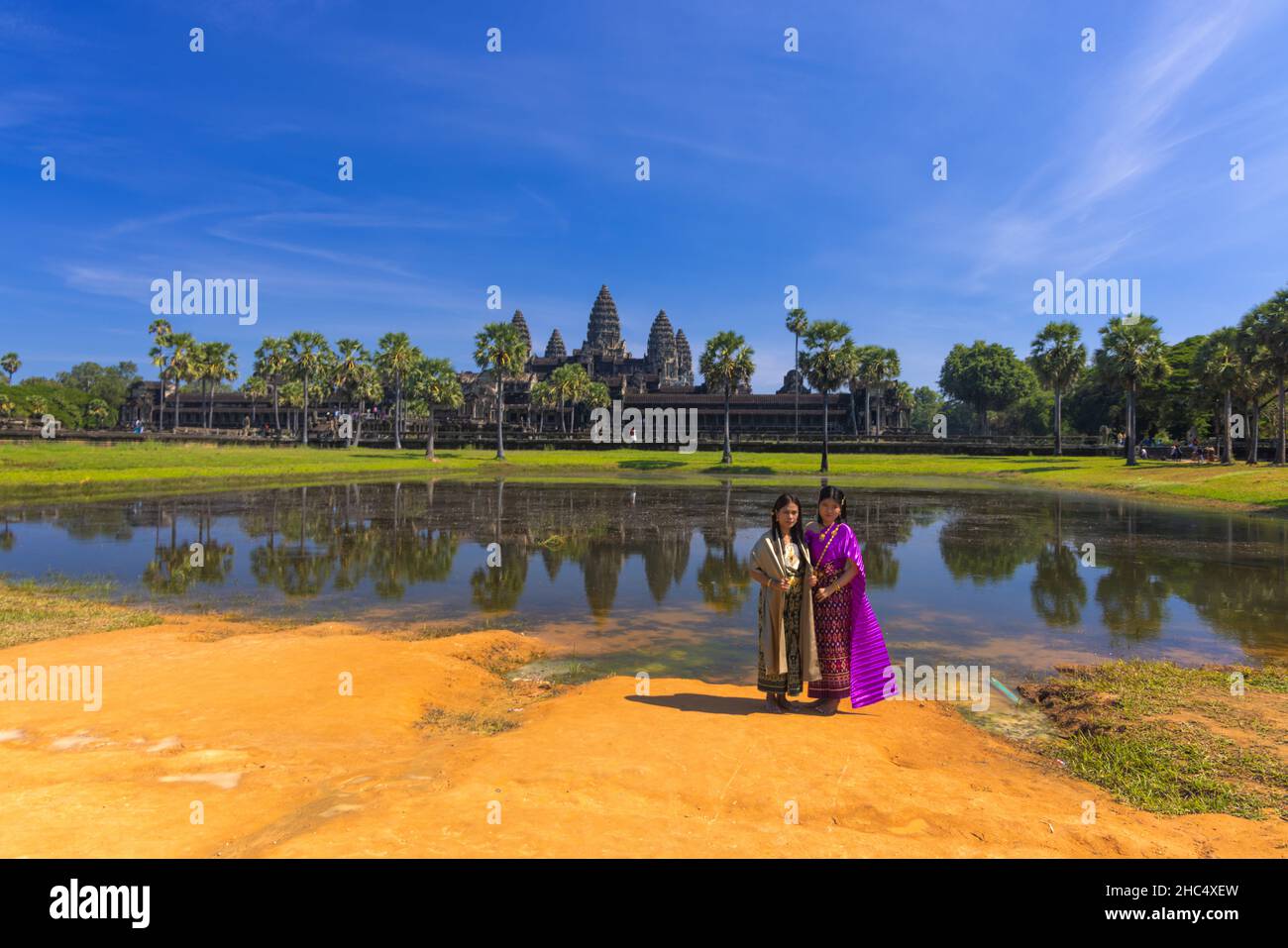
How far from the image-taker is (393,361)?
66625 mm

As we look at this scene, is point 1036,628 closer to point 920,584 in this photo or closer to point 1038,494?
point 920,584

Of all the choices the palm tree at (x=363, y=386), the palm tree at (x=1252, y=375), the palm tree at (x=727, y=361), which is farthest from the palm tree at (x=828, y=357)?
the palm tree at (x=363, y=386)

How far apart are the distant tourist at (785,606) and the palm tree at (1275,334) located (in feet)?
148

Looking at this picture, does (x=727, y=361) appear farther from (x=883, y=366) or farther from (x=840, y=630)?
(x=840, y=630)

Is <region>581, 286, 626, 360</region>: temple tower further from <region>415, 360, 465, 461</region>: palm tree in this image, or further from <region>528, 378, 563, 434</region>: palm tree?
<region>415, 360, 465, 461</region>: palm tree

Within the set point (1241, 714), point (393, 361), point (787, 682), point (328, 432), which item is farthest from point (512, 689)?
point (328, 432)

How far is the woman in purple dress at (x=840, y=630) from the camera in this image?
675 centimetres

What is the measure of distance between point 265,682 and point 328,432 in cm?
8670

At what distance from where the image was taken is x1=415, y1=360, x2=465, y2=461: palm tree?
6938cm

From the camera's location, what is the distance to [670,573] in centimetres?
1505

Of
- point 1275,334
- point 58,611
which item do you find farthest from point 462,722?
point 1275,334

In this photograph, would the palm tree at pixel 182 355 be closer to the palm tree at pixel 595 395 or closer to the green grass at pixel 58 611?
the palm tree at pixel 595 395
